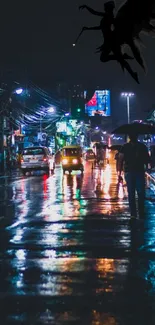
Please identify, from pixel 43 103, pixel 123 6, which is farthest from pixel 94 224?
pixel 43 103

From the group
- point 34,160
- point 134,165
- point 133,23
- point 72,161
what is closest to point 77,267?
point 133,23

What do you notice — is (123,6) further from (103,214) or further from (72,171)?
(72,171)

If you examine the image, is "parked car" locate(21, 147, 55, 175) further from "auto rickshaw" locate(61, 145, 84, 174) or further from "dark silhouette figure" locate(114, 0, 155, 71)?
"dark silhouette figure" locate(114, 0, 155, 71)

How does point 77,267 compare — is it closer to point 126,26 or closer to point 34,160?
point 126,26

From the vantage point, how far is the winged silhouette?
387 centimetres

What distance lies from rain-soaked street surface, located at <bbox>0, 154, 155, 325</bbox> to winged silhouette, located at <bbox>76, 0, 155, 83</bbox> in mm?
2979

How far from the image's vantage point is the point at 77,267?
327 inches

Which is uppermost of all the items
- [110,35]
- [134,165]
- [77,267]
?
[110,35]

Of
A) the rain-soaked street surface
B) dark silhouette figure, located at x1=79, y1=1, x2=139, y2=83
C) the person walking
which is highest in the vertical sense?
dark silhouette figure, located at x1=79, y1=1, x2=139, y2=83

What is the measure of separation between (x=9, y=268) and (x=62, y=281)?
1.15 meters

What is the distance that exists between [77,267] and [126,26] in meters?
4.99

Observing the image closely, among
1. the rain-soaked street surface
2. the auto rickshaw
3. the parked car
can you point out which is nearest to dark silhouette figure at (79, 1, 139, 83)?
the rain-soaked street surface

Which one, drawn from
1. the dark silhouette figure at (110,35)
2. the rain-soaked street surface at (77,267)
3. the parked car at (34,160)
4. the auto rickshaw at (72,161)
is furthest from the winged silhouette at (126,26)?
the auto rickshaw at (72,161)

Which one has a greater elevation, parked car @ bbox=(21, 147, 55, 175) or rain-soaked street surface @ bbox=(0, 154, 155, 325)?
parked car @ bbox=(21, 147, 55, 175)
